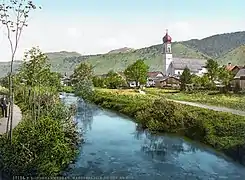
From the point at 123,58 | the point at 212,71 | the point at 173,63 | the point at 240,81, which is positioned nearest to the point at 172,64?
the point at 173,63

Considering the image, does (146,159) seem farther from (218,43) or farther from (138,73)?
(218,43)

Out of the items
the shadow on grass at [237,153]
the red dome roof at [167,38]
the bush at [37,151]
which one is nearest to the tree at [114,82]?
the red dome roof at [167,38]

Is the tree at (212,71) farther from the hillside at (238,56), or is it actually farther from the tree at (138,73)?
the tree at (138,73)

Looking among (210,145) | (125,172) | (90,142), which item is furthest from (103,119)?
(125,172)

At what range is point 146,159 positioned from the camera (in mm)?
15430

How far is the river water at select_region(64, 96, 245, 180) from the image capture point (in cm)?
1306

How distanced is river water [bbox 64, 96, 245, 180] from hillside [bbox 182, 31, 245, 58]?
288ft

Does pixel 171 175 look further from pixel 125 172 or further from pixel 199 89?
pixel 199 89

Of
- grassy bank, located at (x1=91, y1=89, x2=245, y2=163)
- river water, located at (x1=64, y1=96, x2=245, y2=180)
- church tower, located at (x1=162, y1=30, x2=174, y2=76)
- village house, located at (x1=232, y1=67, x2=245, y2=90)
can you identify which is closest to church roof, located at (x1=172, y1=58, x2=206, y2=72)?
church tower, located at (x1=162, y1=30, x2=174, y2=76)

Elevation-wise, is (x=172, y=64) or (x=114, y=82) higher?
(x=172, y=64)

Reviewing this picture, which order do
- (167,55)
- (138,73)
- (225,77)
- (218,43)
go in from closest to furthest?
(225,77), (138,73), (167,55), (218,43)

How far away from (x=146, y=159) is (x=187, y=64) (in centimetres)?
8207

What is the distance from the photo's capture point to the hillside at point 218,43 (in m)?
111

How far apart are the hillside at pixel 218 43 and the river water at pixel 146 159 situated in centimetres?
8773
